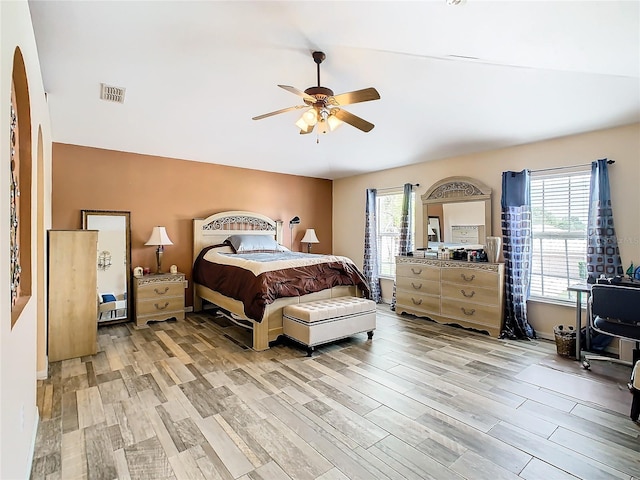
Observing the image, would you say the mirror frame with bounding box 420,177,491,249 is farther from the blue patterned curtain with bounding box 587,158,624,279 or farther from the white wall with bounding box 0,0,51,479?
the white wall with bounding box 0,0,51,479

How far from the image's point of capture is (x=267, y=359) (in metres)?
3.43

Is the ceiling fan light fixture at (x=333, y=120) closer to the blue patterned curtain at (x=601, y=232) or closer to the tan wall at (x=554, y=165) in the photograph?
the tan wall at (x=554, y=165)

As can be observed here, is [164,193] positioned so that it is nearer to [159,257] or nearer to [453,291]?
[159,257]

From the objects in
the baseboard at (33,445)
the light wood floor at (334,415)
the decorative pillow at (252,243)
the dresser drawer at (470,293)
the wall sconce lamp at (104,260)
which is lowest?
the light wood floor at (334,415)

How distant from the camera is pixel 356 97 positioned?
266cm

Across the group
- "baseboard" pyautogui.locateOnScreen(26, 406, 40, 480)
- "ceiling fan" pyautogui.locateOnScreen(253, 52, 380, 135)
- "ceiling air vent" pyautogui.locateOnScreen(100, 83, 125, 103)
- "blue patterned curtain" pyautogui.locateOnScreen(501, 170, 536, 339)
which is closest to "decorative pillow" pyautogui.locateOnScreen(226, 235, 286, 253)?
"ceiling air vent" pyautogui.locateOnScreen(100, 83, 125, 103)

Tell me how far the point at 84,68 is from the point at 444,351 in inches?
179

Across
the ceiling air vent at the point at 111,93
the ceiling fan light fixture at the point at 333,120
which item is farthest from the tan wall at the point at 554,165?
the ceiling air vent at the point at 111,93

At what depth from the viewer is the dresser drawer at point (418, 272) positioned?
482 cm

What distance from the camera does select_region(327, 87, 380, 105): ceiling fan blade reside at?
8.34ft

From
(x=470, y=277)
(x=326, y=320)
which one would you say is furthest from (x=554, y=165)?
(x=326, y=320)

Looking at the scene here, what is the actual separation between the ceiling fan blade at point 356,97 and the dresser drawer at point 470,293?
294cm

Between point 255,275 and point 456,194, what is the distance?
319 centimetres

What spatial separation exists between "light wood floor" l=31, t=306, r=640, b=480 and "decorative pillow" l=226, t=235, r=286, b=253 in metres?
1.86
